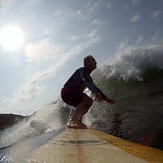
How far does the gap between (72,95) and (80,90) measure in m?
0.22

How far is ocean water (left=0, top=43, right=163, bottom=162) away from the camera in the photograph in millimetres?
2635

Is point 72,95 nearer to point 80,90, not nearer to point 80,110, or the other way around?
point 80,90

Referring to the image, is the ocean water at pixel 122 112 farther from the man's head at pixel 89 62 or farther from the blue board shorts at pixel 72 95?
the man's head at pixel 89 62

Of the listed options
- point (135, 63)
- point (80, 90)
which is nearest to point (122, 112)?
point (80, 90)

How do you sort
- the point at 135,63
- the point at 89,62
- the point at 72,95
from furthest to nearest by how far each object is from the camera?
the point at 135,63
the point at 72,95
the point at 89,62

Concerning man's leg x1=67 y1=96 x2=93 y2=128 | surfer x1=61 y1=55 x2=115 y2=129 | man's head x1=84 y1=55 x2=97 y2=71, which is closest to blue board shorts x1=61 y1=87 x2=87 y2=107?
surfer x1=61 y1=55 x2=115 y2=129

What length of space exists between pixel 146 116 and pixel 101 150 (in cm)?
222

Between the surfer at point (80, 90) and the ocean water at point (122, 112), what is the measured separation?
462 millimetres

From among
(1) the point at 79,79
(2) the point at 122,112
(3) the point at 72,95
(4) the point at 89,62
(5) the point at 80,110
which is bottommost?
(2) the point at 122,112

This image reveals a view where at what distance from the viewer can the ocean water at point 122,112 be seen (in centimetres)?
263

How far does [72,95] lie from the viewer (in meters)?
4.19

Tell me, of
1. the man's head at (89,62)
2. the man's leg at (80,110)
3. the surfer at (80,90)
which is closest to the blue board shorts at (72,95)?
the surfer at (80,90)

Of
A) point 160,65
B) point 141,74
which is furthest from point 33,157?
point 160,65

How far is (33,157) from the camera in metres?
1.58
